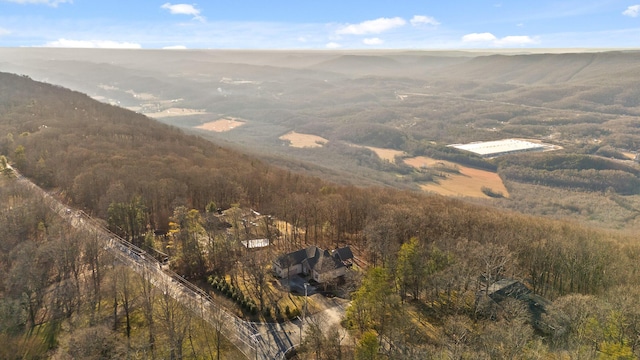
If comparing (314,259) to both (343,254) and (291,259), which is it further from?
(343,254)

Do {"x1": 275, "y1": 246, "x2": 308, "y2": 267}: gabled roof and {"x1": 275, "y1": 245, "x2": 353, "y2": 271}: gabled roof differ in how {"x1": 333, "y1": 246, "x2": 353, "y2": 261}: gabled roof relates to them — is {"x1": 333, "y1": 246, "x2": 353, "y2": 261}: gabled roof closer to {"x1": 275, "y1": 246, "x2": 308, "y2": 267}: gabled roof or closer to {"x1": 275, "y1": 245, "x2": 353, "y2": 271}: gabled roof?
{"x1": 275, "y1": 245, "x2": 353, "y2": 271}: gabled roof

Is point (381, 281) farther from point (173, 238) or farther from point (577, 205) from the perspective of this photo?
point (577, 205)

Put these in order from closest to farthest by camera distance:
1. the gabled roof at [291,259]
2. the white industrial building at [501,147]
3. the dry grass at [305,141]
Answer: the gabled roof at [291,259] → the white industrial building at [501,147] → the dry grass at [305,141]

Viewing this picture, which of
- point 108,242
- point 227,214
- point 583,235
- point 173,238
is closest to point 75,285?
point 108,242

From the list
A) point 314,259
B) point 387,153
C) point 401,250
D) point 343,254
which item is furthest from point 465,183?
point 401,250

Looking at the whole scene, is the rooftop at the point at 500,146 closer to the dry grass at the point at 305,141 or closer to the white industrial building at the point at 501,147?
the white industrial building at the point at 501,147

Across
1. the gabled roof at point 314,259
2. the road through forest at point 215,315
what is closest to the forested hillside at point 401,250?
the road through forest at point 215,315
